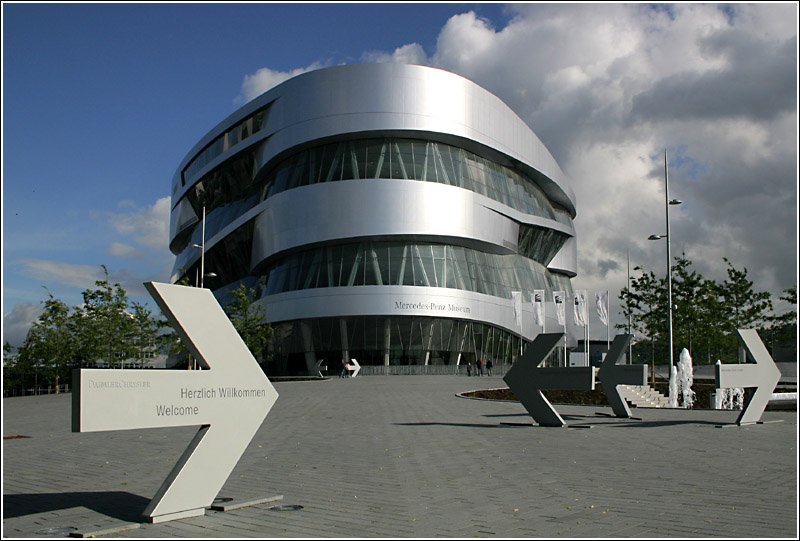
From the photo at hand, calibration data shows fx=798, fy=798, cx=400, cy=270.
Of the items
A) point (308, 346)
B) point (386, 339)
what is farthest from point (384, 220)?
point (308, 346)

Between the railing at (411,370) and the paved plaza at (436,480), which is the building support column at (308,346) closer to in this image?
the railing at (411,370)

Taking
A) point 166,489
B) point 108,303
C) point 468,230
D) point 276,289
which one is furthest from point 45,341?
point 166,489

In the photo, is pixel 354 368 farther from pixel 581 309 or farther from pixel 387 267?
pixel 581 309

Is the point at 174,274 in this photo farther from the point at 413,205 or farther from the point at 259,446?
the point at 259,446

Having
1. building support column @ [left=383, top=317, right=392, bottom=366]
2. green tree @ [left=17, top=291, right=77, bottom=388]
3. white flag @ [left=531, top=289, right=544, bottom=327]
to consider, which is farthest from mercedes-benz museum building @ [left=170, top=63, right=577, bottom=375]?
green tree @ [left=17, top=291, right=77, bottom=388]

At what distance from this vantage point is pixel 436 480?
390 inches

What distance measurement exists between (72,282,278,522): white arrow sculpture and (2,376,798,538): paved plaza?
36 centimetres

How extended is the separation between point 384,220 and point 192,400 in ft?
157

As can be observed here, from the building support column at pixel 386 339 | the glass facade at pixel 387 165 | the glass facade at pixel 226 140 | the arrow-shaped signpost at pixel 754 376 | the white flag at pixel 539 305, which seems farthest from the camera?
the glass facade at pixel 226 140

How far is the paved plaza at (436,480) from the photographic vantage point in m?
7.21

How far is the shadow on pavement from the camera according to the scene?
310 inches

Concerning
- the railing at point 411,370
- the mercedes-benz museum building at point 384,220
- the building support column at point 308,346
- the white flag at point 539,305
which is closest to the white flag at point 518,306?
the mercedes-benz museum building at point 384,220

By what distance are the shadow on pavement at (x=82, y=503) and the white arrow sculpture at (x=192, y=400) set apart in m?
0.47

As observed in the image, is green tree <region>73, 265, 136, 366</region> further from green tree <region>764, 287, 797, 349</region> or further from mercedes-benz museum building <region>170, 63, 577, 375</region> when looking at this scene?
green tree <region>764, 287, 797, 349</region>
